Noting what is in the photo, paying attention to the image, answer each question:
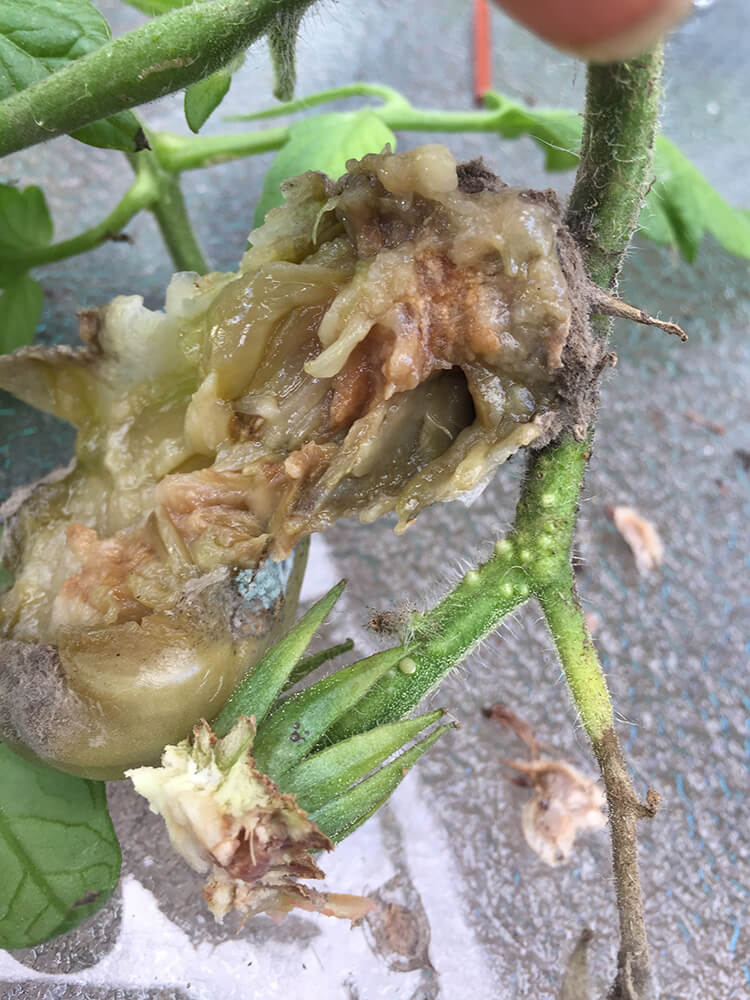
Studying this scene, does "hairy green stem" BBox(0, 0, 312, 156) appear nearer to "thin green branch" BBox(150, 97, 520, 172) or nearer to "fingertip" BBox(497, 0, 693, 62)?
"fingertip" BBox(497, 0, 693, 62)

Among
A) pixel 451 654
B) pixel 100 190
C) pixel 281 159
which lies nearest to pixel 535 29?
pixel 451 654

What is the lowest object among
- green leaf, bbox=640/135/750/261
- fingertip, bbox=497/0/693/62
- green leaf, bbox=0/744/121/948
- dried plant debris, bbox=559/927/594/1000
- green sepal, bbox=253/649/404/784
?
dried plant debris, bbox=559/927/594/1000

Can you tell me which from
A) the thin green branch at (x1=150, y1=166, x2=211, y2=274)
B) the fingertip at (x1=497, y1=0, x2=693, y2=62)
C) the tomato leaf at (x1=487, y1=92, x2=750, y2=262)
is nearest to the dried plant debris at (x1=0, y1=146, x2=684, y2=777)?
the fingertip at (x1=497, y1=0, x2=693, y2=62)

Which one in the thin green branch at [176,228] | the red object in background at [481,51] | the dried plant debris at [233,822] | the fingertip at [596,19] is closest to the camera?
the fingertip at [596,19]

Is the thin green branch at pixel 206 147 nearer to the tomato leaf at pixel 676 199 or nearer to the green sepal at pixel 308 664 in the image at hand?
the tomato leaf at pixel 676 199

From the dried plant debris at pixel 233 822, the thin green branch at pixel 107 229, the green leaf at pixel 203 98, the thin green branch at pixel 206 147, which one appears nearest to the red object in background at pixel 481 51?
the thin green branch at pixel 206 147
